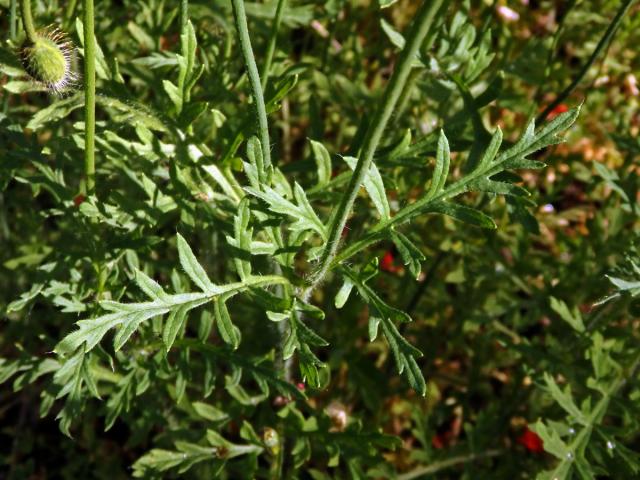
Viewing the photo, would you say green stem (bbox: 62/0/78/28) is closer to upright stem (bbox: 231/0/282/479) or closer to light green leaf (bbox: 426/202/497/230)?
upright stem (bbox: 231/0/282/479)

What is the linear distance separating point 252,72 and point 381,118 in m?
0.43

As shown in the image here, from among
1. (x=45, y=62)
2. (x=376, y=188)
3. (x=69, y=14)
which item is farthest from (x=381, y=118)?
(x=69, y=14)

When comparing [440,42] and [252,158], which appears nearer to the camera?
[252,158]

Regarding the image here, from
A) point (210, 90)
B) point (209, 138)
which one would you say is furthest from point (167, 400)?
point (210, 90)

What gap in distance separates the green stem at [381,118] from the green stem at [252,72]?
0.25m

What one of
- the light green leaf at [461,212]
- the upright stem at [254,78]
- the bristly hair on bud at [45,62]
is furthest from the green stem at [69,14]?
the light green leaf at [461,212]

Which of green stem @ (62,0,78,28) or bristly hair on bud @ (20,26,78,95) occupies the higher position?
bristly hair on bud @ (20,26,78,95)

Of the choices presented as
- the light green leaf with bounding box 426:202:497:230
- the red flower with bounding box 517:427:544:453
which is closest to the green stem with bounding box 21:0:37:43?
the light green leaf with bounding box 426:202:497:230

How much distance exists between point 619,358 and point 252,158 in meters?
1.62

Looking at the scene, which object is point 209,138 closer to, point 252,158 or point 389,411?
point 252,158

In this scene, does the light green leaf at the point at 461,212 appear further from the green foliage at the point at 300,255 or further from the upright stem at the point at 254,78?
the upright stem at the point at 254,78

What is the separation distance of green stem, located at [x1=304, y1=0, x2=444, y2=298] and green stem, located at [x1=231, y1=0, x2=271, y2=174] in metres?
0.25

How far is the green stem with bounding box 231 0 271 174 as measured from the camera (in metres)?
1.63

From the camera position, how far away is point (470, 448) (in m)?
2.83
